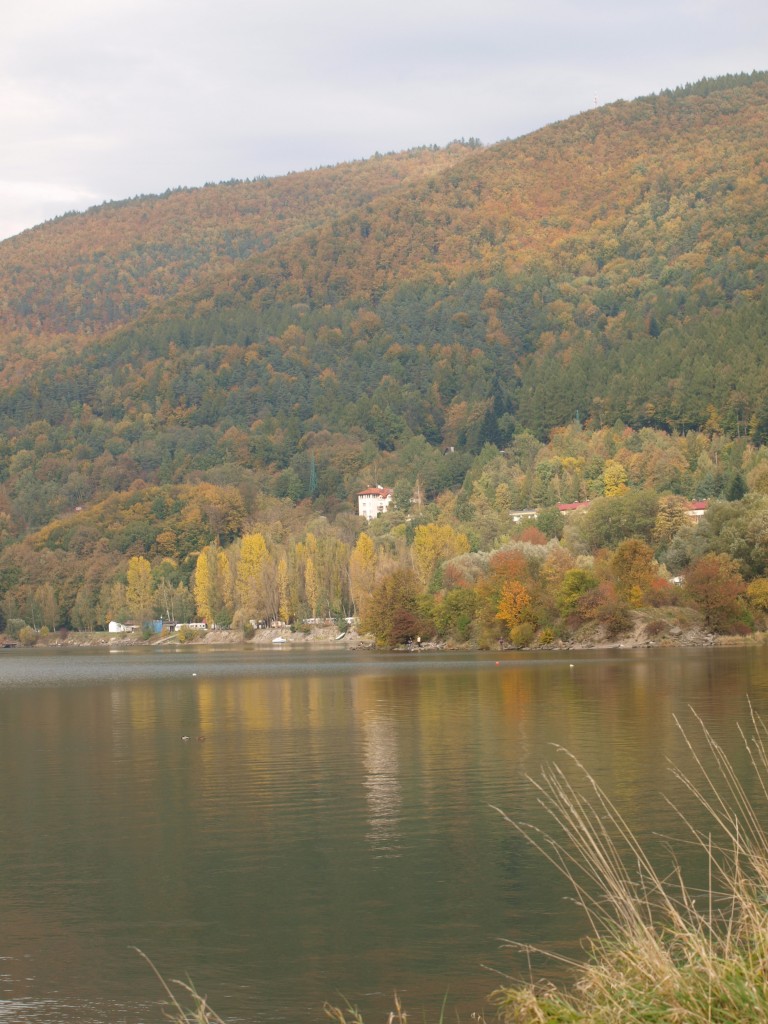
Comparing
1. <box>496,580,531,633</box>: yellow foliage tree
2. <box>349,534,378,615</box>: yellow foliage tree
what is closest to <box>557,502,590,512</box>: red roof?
<box>349,534,378,615</box>: yellow foliage tree

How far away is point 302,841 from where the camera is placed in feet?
74.7

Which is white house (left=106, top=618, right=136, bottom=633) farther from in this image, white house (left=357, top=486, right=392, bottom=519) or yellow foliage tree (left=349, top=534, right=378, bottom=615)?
yellow foliage tree (left=349, top=534, right=378, bottom=615)

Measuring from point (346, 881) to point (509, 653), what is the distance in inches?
2668

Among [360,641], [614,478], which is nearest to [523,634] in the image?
[360,641]

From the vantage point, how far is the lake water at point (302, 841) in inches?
608

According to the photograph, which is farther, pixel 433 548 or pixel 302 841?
pixel 433 548

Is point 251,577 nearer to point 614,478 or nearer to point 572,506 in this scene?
point 572,506

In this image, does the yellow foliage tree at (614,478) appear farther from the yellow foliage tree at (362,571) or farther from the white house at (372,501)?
the white house at (372,501)

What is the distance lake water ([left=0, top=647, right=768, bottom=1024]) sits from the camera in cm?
1545

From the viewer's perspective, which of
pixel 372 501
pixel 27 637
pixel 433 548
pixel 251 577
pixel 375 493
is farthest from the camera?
pixel 375 493

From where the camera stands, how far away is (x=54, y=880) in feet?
67.9

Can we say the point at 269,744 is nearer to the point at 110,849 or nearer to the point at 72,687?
the point at 110,849

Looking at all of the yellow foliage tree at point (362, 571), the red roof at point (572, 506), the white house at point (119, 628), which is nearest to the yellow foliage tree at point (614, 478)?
the red roof at point (572, 506)

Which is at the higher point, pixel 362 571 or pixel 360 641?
pixel 362 571
